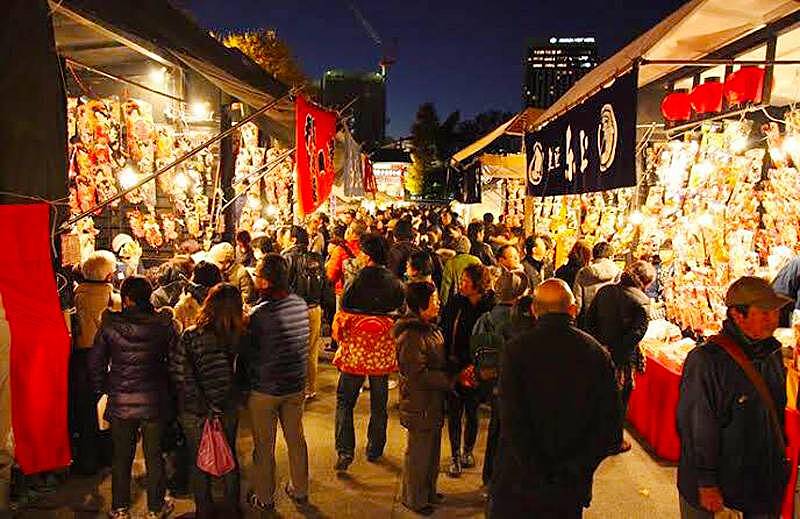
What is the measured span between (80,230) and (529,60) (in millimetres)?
134217

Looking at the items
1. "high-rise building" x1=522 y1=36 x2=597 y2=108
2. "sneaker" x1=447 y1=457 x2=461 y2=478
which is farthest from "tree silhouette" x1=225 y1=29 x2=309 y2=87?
"high-rise building" x1=522 y1=36 x2=597 y2=108

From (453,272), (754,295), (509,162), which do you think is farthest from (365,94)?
(754,295)

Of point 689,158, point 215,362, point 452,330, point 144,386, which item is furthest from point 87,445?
point 689,158

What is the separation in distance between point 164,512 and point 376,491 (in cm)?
177

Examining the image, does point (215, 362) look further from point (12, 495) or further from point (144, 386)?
point (12, 495)

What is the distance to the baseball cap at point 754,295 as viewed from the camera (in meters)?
3.25

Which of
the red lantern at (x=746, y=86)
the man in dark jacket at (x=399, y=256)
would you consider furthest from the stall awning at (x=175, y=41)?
the red lantern at (x=746, y=86)

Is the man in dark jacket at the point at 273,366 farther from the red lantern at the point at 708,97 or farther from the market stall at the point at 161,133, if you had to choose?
the red lantern at the point at 708,97

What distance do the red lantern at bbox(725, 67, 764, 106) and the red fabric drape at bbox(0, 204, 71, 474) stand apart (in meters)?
6.51

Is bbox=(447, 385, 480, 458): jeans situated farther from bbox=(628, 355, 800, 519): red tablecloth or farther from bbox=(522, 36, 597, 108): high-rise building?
bbox=(522, 36, 597, 108): high-rise building

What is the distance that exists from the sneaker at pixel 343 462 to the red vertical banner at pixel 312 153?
2.60 m

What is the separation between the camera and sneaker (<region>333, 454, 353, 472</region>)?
6.00 m

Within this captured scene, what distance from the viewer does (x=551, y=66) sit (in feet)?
435

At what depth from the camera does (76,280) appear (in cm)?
612
